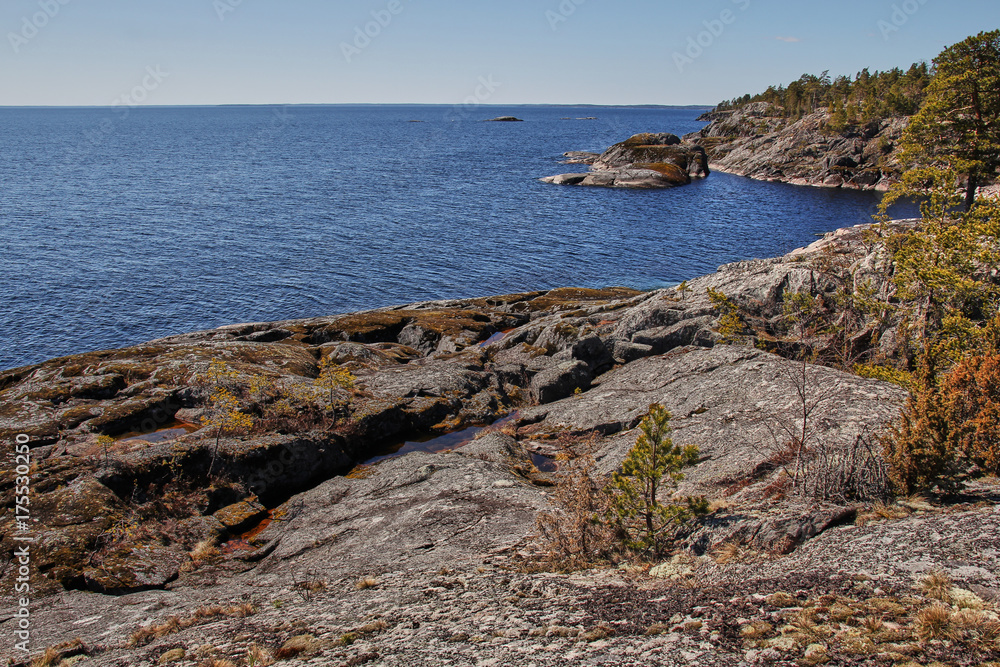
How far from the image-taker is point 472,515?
17.3 m

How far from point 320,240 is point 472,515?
6737cm

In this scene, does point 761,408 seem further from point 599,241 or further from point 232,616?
point 599,241

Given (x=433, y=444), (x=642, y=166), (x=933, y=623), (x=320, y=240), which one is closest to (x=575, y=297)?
(x=433, y=444)

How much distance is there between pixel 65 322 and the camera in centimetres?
4991

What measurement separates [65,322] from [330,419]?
3797 cm

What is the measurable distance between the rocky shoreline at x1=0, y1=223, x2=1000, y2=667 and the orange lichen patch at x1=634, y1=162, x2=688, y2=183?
99.4m

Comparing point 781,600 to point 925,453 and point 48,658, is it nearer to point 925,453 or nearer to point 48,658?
point 925,453

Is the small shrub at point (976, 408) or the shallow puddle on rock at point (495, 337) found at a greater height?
the small shrub at point (976, 408)

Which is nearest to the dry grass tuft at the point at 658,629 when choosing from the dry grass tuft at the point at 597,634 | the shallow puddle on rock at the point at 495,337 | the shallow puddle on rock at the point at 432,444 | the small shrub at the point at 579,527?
the dry grass tuft at the point at 597,634

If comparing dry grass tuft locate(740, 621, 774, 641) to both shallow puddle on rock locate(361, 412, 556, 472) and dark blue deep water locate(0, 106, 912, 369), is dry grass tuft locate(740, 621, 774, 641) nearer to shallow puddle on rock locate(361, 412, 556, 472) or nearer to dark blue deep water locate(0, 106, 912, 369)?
shallow puddle on rock locate(361, 412, 556, 472)

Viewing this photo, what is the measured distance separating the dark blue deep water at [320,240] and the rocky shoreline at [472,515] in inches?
788

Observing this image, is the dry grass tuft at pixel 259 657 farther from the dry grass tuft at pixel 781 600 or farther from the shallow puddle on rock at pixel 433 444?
the shallow puddle on rock at pixel 433 444

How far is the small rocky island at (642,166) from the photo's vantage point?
127000 mm

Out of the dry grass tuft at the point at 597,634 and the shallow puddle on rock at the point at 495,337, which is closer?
the dry grass tuft at the point at 597,634
